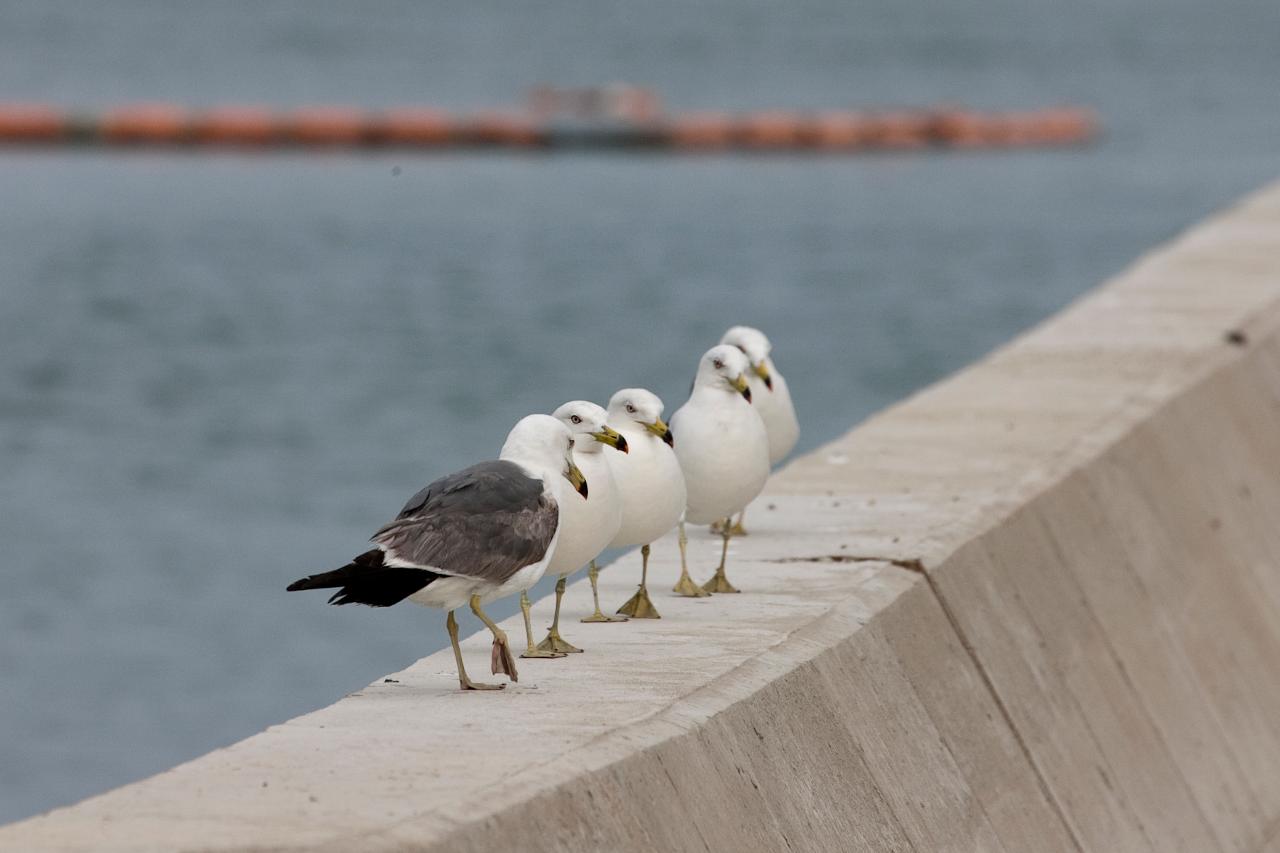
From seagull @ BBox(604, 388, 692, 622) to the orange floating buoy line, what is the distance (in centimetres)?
5996

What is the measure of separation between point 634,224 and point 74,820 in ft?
157

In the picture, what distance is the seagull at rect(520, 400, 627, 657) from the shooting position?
5926 millimetres

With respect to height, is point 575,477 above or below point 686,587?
above

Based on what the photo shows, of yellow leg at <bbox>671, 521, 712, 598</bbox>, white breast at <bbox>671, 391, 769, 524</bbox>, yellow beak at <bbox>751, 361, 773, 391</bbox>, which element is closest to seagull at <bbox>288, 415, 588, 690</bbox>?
white breast at <bbox>671, 391, 769, 524</bbox>

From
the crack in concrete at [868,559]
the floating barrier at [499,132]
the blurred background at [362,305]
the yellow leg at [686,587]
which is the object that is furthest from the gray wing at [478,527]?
the floating barrier at [499,132]

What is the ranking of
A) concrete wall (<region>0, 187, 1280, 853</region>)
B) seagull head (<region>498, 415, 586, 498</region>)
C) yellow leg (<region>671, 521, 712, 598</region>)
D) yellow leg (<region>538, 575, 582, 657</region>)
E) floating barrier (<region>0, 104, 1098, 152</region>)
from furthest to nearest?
floating barrier (<region>0, 104, 1098, 152</region>)
yellow leg (<region>671, 521, 712, 598</region>)
yellow leg (<region>538, 575, 582, 657</region>)
seagull head (<region>498, 415, 586, 498</region>)
concrete wall (<region>0, 187, 1280, 853</region>)

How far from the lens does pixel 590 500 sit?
5.95 m

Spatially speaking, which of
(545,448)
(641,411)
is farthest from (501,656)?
(641,411)

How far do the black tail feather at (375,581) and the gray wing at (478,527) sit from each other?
1.6 inches

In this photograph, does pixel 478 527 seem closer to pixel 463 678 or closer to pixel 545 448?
pixel 545 448

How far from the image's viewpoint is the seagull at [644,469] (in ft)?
20.8

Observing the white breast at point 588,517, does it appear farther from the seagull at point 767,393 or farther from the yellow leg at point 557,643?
the seagull at point 767,393

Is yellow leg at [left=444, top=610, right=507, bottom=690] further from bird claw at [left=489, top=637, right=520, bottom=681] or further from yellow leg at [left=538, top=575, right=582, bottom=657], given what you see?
yellow leg at [left=538, top=575, right=582, bottom=657]

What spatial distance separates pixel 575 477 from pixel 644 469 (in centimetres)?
54
